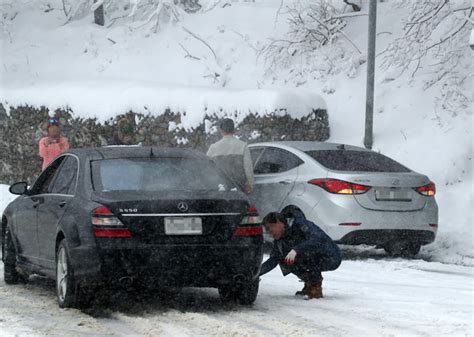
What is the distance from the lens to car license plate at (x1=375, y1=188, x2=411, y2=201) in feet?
39.3

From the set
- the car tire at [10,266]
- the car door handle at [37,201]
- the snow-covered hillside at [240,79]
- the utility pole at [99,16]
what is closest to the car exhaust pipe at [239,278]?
the car door handle at [37,201]

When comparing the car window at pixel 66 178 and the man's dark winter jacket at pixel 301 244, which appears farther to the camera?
the man's dark winter jacket at pixel 301 244

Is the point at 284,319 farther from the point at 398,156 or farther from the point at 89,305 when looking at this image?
the point at 398,156

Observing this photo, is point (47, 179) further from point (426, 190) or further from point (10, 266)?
point (426, 190)

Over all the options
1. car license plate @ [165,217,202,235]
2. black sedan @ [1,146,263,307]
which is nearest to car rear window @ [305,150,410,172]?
black sedan @ [1,146,263,307]

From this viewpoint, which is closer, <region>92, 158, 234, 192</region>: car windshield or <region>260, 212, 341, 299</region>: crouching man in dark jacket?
<region>92, 158, 234, 192</region>: car windshield

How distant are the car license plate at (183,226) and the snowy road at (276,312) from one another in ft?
2.12

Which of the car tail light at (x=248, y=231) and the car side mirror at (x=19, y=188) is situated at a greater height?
the car side mirror at (x=19, y=188)

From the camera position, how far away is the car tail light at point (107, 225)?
7824 mm

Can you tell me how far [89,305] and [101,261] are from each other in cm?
63

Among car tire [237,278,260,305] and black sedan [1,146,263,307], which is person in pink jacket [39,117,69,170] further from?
car tire [237,278,260,305]

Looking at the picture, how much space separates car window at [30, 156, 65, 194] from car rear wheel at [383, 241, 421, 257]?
15.2 feet

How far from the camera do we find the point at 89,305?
8234mm

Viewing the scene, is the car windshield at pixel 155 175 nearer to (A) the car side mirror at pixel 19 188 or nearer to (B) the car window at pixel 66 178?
(B) the car window at pixel 66 178
